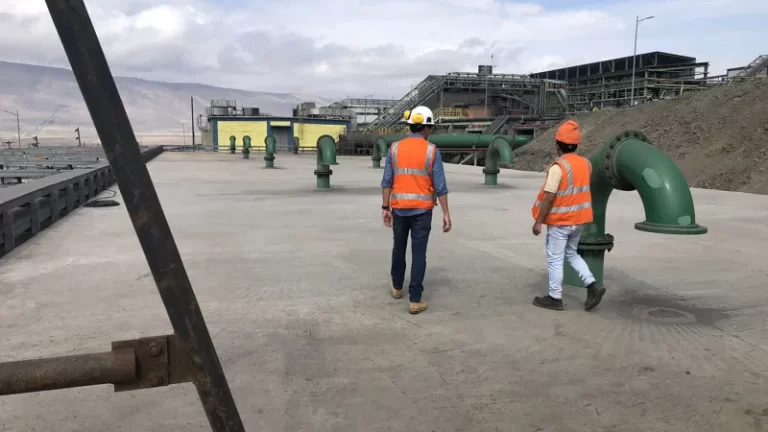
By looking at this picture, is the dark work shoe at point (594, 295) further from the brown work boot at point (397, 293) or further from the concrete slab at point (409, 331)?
the brown work boot at point (397, 293)

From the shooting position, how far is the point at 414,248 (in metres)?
4.75

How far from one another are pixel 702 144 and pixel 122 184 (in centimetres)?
2693

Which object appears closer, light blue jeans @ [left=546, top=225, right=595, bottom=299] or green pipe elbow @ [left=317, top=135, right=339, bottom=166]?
light blue jeans @ [left=546, top=225, right=595, bottom=299]

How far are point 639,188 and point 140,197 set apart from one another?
13.6 ft

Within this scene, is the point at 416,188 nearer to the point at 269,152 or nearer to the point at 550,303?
the point at 550,303

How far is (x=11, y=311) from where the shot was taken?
444cm

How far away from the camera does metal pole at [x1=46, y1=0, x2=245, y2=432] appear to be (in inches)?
56.1

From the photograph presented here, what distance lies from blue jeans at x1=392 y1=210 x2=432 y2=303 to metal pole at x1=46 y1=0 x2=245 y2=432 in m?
3.01

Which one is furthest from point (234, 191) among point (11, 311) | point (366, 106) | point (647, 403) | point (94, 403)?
point (366, 106)

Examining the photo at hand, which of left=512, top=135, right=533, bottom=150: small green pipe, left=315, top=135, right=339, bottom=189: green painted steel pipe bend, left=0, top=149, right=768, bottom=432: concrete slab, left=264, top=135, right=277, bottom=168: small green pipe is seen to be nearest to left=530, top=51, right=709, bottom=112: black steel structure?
left=512, top=135, right=533, bottom=150: small green pipe

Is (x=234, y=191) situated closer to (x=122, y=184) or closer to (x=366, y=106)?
(x=122, y=184)

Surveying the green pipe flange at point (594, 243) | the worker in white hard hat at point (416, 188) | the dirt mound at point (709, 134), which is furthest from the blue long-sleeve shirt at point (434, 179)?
the dirt mound at point (709, 134)

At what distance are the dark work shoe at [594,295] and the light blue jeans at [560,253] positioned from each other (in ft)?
0.16

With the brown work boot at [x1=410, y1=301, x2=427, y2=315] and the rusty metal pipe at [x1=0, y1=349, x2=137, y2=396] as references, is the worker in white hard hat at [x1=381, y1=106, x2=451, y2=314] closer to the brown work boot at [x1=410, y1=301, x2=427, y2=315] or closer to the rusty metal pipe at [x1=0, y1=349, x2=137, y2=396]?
the brown work boot at [x1=410, y1=301, x2=427, y2=315]
